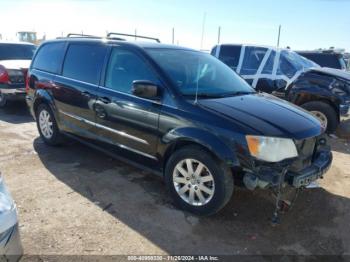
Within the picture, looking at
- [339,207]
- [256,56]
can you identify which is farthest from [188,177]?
[256,56]

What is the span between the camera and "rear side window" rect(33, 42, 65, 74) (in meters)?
5.21

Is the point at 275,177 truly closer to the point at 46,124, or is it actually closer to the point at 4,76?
the point at 46,124

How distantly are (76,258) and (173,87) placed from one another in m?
1.93

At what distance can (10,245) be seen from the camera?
86.9 inches

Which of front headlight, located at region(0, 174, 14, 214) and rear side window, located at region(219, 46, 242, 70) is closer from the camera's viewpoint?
front headlight, located at region(0, 174, 14, 214)

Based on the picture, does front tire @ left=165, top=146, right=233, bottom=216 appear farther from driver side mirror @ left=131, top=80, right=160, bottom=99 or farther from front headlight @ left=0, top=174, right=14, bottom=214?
front headlight @ left=0, top=174, right=14, bottom=214

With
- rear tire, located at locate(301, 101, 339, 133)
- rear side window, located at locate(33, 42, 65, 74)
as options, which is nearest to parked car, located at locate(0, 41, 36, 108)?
rear side window, located at locate(33, 42, 65, 74)

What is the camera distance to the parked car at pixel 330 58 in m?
11.0

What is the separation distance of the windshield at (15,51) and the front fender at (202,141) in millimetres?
7568

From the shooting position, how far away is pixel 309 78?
705 cm

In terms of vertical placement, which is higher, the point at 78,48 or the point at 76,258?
the point at 78,48

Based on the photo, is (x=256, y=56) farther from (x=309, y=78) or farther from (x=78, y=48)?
(x=78, y=48)

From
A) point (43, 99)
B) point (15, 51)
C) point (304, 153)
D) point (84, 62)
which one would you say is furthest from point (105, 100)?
point (15, 51)

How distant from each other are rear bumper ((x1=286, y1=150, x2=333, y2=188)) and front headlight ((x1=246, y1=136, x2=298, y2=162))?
22cm
